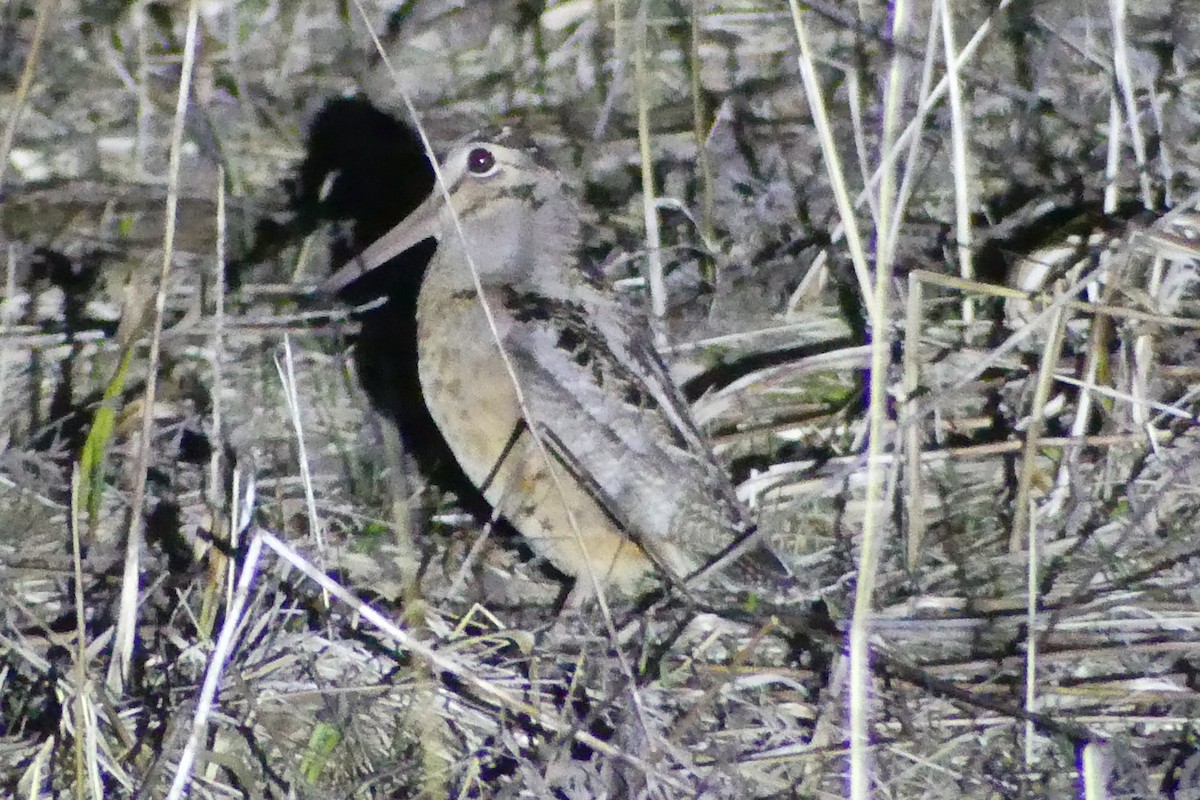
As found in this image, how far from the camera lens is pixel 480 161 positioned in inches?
141

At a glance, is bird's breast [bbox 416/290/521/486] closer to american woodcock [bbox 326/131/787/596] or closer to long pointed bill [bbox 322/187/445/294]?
american woodcock [bbox 326/131/787/596]

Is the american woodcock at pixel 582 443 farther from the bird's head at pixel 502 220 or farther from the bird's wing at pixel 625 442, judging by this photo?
the bird's head at pixel 502 220

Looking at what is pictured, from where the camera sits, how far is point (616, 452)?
3.30 meters

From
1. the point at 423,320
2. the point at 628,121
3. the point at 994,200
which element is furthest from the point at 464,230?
the point at 994,200

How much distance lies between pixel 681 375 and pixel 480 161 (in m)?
0.95

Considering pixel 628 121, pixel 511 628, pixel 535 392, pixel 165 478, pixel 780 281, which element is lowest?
pixel 511 628

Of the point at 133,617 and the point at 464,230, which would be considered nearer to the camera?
the point at 133,617

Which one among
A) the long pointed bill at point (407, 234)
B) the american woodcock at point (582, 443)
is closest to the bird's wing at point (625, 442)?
the american woodcock at point (582, 443)

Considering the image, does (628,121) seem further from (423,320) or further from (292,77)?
(423,320)

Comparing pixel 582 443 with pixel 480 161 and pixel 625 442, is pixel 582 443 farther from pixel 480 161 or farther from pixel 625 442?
pixel 480 161

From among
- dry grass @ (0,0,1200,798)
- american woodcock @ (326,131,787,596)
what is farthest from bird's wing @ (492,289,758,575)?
dry grass @ (0,0,1200,798)

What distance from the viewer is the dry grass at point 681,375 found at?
9.34ft

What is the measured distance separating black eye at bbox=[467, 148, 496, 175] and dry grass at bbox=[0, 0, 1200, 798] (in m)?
0.24

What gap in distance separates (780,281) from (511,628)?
1.59 meters
